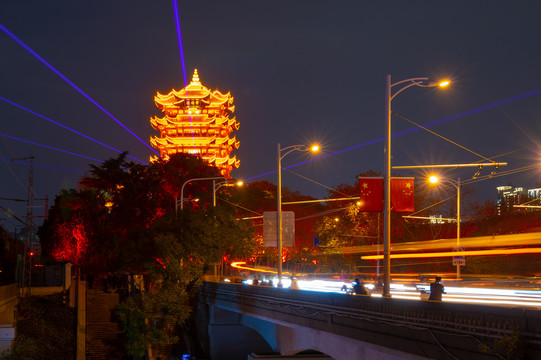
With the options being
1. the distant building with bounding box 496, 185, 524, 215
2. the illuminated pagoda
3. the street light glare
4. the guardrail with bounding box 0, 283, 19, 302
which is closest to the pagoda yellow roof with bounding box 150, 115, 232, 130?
Answer: the illuminated pagoda

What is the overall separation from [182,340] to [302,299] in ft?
82.4

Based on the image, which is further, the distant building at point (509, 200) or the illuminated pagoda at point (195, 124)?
the illuminated pagoda at point (195, 124)

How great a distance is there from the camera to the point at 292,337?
2500 cm

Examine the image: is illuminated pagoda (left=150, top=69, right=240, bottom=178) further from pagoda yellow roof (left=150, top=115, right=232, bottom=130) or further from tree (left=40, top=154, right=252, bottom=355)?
tree (left=40, top=154, right=252, bottom=355)

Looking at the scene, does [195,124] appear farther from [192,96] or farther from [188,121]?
[192,96]

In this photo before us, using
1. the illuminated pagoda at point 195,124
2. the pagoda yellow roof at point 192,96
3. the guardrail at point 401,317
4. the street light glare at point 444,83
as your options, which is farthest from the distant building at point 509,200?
the pagoda yellow roof at point 192,96

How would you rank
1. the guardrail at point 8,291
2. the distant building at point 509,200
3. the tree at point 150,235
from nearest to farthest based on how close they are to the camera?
the guardrail at point 8,291 → the tree at point 150,235 → the distant building at point 509,200

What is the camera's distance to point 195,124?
5285 inches

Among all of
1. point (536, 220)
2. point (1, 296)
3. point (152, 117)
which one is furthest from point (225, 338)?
point (152, 117)

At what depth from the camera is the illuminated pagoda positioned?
13388 cm

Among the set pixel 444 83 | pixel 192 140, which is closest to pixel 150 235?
pixel 444 83

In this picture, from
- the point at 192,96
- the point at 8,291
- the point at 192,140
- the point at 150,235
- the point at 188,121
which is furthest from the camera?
the point at 192,96

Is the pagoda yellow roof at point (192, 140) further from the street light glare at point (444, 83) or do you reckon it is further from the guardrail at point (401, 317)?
the street light glare at point (444, 83)

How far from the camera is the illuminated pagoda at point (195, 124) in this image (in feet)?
439
